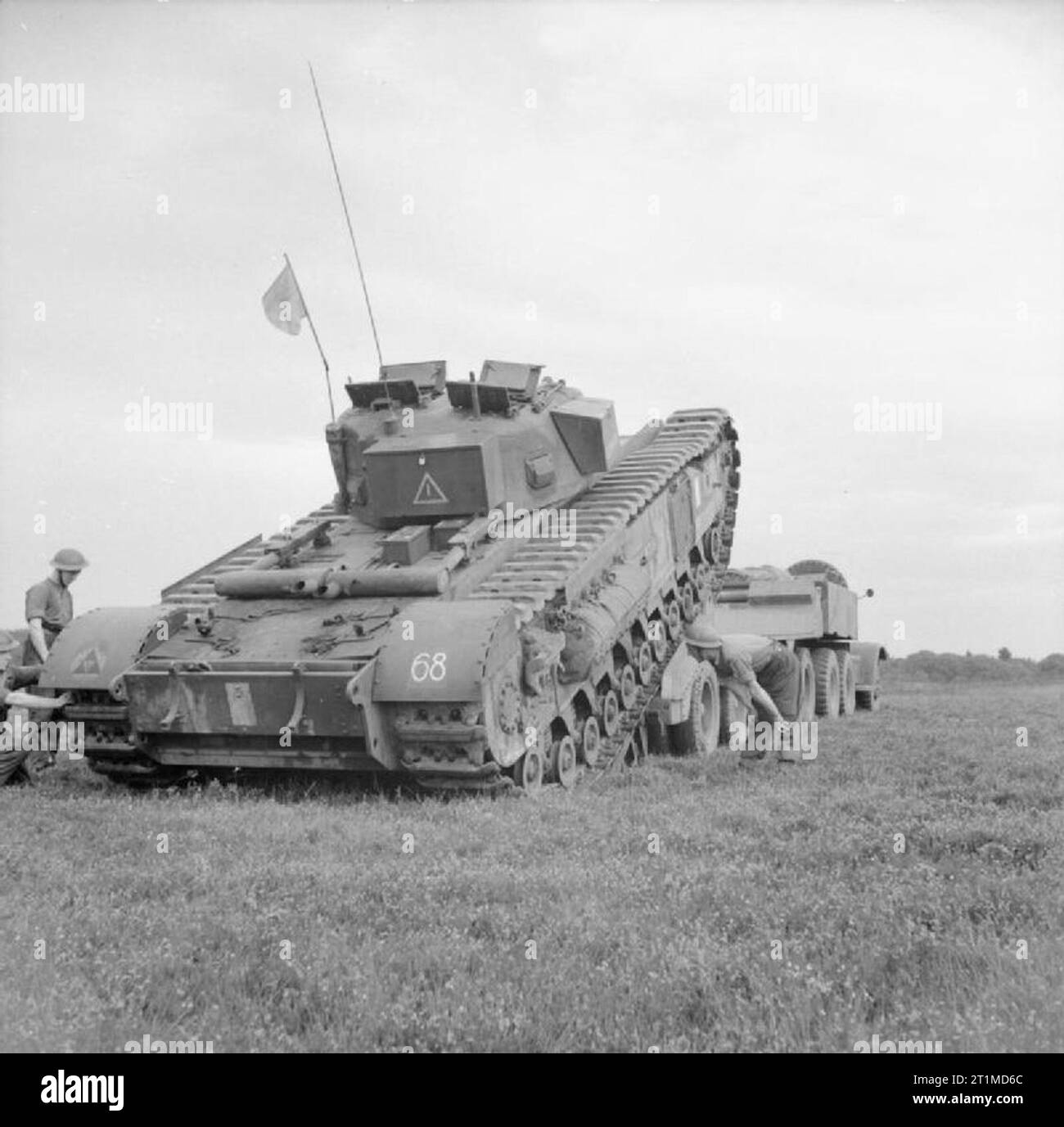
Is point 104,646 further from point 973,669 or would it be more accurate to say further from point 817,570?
point 973,669

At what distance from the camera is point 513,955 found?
6297mm

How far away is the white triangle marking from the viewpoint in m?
13.3

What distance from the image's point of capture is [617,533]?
44.9 ft

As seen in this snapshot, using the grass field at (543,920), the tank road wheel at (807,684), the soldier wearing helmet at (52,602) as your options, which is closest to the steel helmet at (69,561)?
the soldier wearing helmet at (52,602)

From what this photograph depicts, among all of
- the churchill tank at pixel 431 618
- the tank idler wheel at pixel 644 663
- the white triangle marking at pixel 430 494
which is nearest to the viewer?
the churchill tank at pixel 431 618

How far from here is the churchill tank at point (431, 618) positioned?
1066 centimetres

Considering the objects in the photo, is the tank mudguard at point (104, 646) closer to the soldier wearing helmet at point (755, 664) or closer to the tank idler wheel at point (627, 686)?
the tank idler wheel at point (627, 686)

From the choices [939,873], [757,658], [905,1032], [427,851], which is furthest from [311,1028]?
[757,658]

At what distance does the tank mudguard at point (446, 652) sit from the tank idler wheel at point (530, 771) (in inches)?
35.0

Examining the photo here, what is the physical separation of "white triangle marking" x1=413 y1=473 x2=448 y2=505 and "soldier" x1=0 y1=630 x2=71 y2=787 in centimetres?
364
